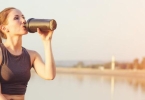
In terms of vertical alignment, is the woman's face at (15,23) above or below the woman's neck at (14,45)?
above

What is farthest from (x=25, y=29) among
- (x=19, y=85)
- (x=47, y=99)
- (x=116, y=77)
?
(x=116, y=77)

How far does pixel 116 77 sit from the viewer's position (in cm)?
2072

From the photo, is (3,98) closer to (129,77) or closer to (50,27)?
(50,27)

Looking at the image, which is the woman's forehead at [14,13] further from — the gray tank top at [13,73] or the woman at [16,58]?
the gray tank top at [13,73]

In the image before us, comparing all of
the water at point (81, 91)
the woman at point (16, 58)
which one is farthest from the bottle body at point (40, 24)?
the water at point (81, 91)

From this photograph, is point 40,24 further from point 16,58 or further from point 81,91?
point 81,91

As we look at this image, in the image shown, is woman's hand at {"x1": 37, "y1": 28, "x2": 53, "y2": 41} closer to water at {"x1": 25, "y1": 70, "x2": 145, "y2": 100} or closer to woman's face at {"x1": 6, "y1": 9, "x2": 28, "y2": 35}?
woman's face at {"x1": 6, "y1": 9, "x2": 28, "y2": 35}

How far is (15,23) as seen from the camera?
5.81ft

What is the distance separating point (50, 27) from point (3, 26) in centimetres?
21

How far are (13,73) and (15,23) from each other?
0.16 meters

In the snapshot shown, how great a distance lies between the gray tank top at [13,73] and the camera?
1733 millimetres

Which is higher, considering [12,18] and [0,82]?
[12,18]

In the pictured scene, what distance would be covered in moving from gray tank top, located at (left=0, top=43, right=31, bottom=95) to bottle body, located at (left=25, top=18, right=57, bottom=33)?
108 mm

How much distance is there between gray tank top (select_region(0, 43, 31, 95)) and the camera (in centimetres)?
173
